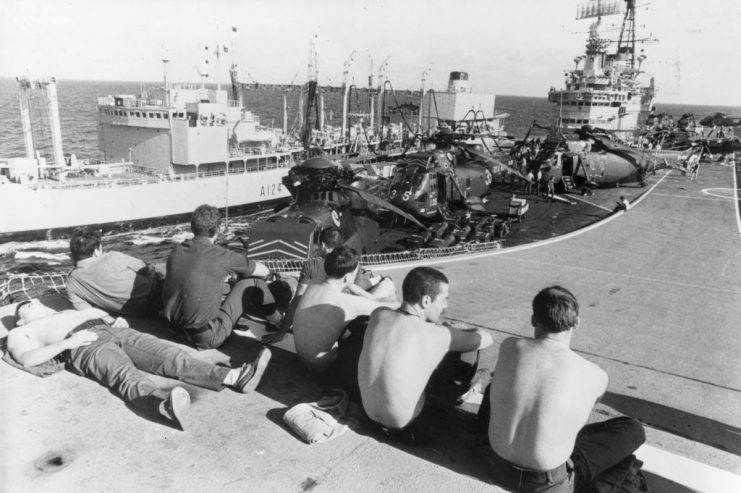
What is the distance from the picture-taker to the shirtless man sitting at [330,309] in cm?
459

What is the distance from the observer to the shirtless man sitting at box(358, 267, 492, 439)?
3.76m

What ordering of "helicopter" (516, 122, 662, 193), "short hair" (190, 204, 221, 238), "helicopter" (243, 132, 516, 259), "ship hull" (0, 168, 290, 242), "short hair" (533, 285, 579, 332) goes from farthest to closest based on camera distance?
"ship hull" (0, 168, 290, 242), "helicopter" (516, 122, 662, 193), "helicopter" (243, 132, 516, 259), "short hair" (190, 204, 221, 238), "short hair" (533, 285, 579, 332)

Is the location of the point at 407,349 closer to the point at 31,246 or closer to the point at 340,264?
the point at 340,264

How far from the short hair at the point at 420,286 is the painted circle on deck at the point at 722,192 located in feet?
87.8

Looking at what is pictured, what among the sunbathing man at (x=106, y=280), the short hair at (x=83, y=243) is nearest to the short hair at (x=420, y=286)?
the sunbathing man at (x=106, y=280)

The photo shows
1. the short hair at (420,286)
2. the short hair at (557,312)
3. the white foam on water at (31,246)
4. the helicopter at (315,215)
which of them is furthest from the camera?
the white foam on water at (31,246)

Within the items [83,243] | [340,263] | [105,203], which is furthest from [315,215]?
[105,203]

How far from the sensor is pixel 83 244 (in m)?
5.47

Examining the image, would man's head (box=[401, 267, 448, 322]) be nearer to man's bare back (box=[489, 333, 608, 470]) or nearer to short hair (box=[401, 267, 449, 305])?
short hair (box=[401, 267, 449, 305])

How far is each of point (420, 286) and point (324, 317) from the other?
1.14 meters

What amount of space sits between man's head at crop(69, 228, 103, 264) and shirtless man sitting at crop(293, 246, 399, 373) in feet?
8.42

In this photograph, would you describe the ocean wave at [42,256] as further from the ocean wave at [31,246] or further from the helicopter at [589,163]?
the helicopter at [589,163]

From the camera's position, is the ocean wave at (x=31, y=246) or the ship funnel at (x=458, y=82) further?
the ship funnel at (x=458, y=82)

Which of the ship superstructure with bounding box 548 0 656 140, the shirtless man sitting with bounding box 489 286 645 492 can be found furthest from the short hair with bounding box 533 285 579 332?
the ship superstructure with bounding box 548 0 656 140
